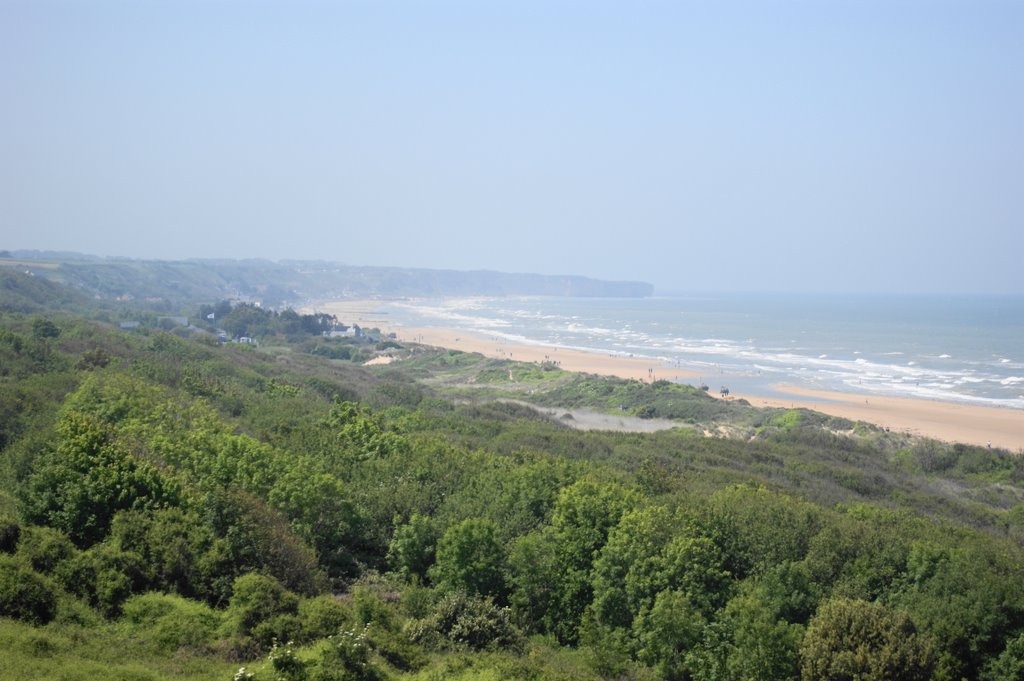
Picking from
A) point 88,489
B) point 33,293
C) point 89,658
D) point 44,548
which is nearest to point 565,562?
point 89,658

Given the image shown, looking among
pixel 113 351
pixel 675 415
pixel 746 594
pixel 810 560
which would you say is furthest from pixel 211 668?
pixel 675 415

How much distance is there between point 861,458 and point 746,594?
28339 millimetres

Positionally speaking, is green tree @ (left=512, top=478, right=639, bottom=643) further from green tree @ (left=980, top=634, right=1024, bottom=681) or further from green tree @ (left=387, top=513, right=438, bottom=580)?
green tree @ (left=980, top=634, right=1024, bottom=681)

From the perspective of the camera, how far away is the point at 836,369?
3211 inches

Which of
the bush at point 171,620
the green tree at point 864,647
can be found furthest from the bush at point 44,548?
the green tree at point 864,647

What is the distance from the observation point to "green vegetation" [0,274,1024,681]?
46.3 ft

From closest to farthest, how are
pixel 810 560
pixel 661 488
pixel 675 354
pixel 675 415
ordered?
1. pixel 810 560
2. pixel 661 488
3. pixel 675 415
4. pixel 675 354

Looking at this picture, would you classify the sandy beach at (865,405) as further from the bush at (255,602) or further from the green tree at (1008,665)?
the bush at (255,602)

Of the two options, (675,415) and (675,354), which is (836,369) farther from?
(675,415)

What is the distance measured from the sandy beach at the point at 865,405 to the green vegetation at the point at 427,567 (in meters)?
25.1

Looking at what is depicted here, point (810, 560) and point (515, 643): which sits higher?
point (810, 560)

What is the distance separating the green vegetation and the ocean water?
153 feet

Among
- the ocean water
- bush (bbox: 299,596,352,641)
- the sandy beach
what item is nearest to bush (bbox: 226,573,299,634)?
bush (bbox: 299,596,352,641)

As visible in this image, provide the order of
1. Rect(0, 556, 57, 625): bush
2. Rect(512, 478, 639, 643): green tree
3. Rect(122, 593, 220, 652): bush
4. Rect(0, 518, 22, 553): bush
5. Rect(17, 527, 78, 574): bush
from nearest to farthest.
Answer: Rect(0, 556, 57, 625): bush, Rect(122, 593, 220, 652): bush, Rect(17, 527, 78, 574): bush, Rect(0, 518, 22, 553): bush, Rect(512, 478, 639, 643): green tree
